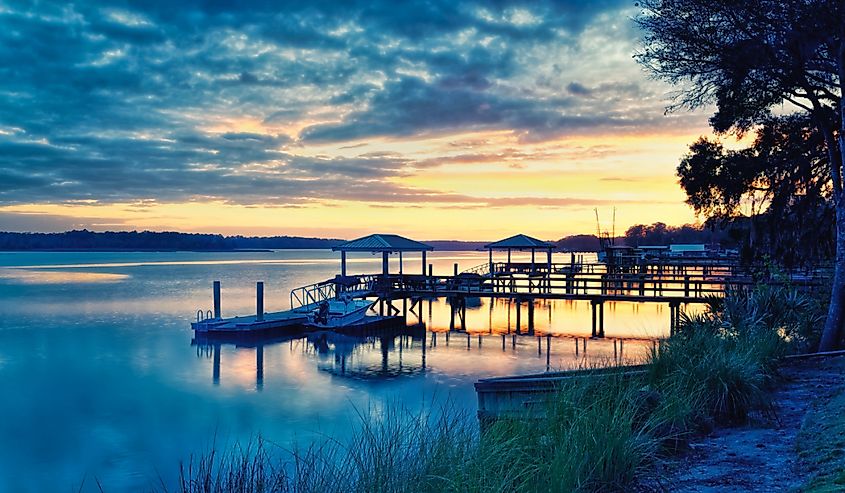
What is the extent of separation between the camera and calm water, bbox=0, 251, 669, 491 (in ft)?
41.5

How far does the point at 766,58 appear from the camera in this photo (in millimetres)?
11234

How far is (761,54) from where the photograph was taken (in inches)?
441

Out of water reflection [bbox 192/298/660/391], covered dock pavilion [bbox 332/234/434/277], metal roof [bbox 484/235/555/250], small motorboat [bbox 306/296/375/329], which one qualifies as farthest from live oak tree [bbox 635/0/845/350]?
metal roof [bbox 484/235/555/250]

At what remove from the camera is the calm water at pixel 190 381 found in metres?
12.6

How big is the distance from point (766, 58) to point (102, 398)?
1779 centimetres

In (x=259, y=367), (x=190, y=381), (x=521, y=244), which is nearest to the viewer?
(x=190, y=381)

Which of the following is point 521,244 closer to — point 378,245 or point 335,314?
point 378,245

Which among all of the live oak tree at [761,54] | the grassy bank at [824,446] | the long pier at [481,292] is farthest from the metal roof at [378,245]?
the grassy bank at [824,446]

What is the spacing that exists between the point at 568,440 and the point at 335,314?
23550 millimetres

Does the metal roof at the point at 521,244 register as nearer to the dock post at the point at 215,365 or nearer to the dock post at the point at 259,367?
the dock post at the point at 259,367

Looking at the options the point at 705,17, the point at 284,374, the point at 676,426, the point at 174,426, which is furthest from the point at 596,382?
the point at 284,374

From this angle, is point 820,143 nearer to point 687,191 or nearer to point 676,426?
point 687,191

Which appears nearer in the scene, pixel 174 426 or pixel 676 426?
pixel 676 426

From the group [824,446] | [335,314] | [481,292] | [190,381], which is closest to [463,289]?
[481,292]
